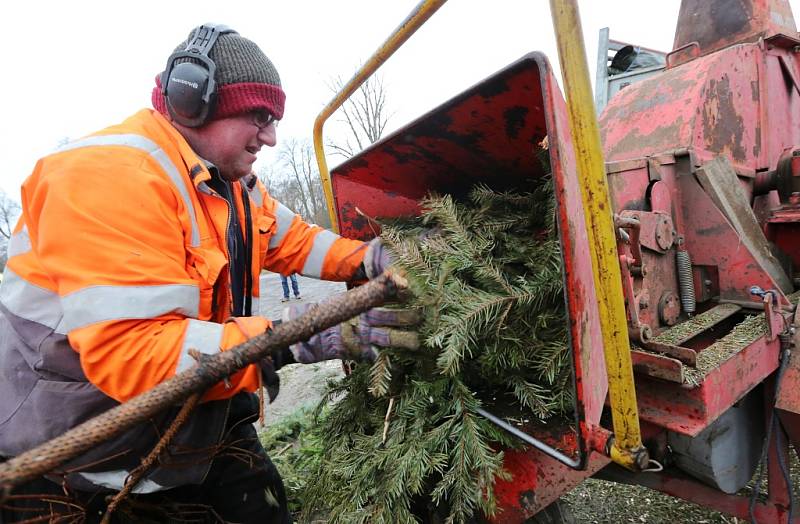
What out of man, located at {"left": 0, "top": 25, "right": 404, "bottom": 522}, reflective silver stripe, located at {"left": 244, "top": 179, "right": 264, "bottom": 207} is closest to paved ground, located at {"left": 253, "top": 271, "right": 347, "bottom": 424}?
reflective silver stripe, located at {"left": 244, "top": 179, "right": 264, "bottom": 207}

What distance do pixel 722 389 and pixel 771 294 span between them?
53 cm

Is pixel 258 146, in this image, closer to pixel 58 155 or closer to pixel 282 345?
pixel 58 155

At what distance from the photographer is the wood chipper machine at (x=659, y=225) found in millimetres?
1218

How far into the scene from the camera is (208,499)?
2125 mm

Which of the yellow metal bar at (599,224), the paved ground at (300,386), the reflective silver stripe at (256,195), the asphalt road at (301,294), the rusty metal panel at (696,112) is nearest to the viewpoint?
the yellow metal bar at (599,224)

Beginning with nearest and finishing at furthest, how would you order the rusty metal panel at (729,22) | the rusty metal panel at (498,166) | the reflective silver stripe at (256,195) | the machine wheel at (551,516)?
the rusty metal panel at (498,166)
the machine wheel at (551,516)
the reflective silver stripe at (256,195)
the rusty metal panel at (729,22)

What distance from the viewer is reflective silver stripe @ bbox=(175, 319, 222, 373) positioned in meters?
1.25

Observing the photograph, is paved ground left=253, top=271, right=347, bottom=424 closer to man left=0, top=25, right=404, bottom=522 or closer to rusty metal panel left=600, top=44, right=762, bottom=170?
man left=0, top=25, right=404, bottom=522

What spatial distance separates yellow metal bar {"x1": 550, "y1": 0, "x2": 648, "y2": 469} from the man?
2.12 feet

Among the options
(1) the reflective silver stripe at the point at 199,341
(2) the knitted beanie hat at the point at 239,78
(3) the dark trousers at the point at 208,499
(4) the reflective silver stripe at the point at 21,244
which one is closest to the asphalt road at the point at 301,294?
(3) the dark trousers at the point at 208,499

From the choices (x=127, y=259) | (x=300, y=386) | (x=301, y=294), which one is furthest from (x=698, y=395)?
(x=301, y=294)

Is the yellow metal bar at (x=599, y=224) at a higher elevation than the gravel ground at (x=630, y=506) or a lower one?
higher

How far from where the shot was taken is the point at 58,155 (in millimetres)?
1384

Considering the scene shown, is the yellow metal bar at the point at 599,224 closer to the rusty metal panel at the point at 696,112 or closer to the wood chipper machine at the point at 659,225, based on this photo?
the wood chipper machine at the point at 659,225
